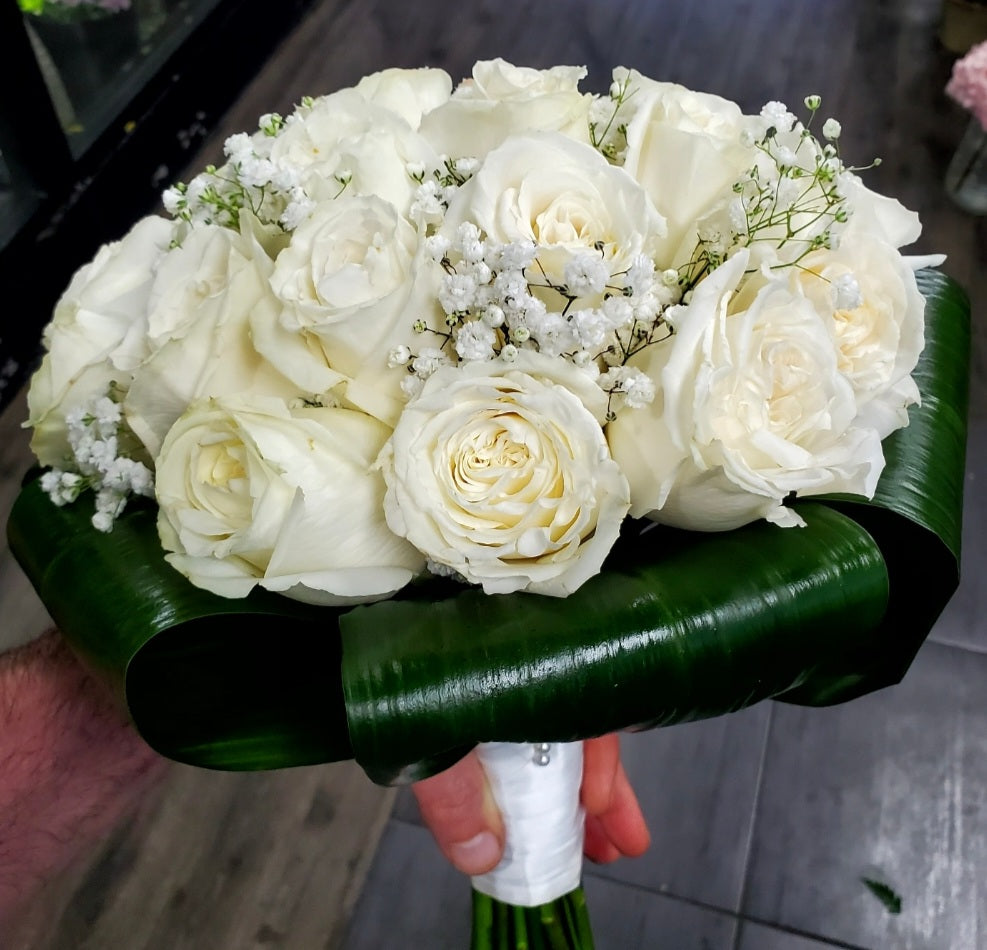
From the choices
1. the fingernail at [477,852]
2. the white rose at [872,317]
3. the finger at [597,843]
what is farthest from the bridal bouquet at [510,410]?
the finger at [597,843]

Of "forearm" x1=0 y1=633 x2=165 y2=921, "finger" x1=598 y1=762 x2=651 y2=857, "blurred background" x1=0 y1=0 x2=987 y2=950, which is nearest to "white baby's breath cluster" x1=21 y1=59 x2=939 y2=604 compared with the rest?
"forearm" x1=0 y1=633 x2=165 y2=921

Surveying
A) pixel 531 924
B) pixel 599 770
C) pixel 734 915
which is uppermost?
pixel 599 770

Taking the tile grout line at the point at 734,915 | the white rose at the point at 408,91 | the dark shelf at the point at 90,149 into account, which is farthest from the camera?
the dark shelf at the point at 90,149

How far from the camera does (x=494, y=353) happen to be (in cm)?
43

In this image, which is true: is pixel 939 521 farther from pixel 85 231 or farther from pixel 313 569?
pixel 85 231

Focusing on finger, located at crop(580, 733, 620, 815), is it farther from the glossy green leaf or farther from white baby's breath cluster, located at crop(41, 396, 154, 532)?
white baby's breath cluster, located at crop(41, 396, 154, 532)

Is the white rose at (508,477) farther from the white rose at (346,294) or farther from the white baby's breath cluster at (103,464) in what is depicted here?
the white baby's breath cluster at (103,464)

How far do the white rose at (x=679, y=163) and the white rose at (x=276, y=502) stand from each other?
0.58ft

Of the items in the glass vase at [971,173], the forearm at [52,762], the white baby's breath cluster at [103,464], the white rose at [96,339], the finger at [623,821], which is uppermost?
the white rose at [96,339]

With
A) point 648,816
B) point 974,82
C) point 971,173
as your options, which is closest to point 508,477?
point 648,816

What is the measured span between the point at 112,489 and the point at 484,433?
20 centimetres

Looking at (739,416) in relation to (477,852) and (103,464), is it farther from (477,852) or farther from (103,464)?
(477,852)

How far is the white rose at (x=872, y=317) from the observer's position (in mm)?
450

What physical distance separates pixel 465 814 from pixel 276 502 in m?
0.38
